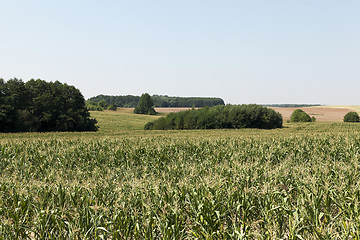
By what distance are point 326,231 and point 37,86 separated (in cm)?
5968

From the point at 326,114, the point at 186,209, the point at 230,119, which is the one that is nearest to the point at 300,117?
the point at 326,114

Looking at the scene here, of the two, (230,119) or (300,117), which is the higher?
(230,119)

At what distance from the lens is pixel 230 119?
63719mm

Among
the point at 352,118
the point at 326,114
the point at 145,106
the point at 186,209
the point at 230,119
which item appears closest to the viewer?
the point at 186,209

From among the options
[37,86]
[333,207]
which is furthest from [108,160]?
[37,86]

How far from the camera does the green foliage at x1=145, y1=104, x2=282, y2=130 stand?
6388cm

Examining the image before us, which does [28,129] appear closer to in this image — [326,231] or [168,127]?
[168,127]

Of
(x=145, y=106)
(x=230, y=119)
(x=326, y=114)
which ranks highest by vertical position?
(x=145, y=106)

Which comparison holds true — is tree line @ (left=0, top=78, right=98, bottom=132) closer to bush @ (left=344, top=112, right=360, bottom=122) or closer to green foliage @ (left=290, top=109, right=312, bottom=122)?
green foliage @ (left=290, top=109, right=312, bottom=122)

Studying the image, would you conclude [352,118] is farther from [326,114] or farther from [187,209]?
[187,209]

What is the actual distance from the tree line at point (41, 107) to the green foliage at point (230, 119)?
866 inches

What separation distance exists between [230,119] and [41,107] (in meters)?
43.3

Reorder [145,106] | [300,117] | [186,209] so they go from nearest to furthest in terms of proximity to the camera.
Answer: [186,209] < [300,117] < [145,106]

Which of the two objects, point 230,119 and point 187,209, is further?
point 230,119
